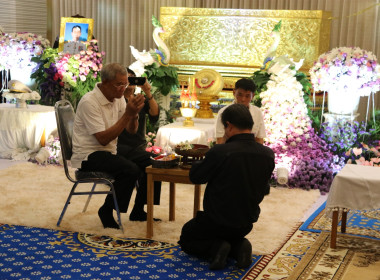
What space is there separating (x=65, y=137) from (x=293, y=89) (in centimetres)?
309

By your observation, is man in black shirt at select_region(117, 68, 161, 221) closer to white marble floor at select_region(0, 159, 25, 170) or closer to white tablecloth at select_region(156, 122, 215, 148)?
white tablecloth at select_region(156, 122, 215, 148)

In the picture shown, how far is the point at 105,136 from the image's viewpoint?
181 inches

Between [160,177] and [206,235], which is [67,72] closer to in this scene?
[160,177]

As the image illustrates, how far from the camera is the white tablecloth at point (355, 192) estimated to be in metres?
4.18

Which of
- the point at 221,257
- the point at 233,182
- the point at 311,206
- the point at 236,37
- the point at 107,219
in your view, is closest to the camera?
the point at 233,182

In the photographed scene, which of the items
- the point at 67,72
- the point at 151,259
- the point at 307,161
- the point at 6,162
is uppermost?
the point at 67,72

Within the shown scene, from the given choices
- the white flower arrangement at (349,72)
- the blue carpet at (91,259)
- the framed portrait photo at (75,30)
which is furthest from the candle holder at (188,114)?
the framed portrait photo at (75,30)

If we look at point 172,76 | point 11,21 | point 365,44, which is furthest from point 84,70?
point 365,44

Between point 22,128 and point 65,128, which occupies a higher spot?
point 65,128

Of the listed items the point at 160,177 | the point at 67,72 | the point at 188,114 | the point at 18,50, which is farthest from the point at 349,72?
the point at 18,50

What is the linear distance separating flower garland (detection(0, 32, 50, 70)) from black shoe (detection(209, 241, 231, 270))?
546 centimetres

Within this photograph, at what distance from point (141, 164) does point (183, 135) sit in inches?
61.5

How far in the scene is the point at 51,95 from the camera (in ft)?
27.7

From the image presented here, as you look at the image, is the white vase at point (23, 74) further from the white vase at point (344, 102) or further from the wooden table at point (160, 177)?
the wooden table at point (160, 177)
